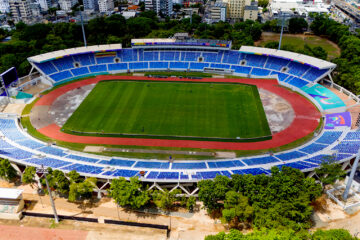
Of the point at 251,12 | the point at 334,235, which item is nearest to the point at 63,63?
the point at 334,235

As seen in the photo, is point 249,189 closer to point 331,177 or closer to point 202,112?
point 331,177

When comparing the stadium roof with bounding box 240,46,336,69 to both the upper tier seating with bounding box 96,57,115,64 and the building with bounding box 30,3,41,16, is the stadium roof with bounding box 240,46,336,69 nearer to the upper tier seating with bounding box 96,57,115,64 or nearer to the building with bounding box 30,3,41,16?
the upper tier seating with bounding box 96,57,115,64

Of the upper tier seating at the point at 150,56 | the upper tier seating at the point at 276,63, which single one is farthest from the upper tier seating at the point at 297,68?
the upper tier seating at the point at 150,56

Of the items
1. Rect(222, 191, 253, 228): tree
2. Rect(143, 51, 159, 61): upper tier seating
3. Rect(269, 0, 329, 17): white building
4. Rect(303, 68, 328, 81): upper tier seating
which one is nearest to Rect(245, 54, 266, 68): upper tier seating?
Rect(303, 68, 328, 81): upper tier seating

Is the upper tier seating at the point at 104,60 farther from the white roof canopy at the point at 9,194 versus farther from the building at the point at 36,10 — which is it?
the building at the point at 36,10

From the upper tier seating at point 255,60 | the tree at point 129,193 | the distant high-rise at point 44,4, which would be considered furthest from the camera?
the distant high-rise at point 44,4

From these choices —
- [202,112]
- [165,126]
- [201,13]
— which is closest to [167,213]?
[165,126]
